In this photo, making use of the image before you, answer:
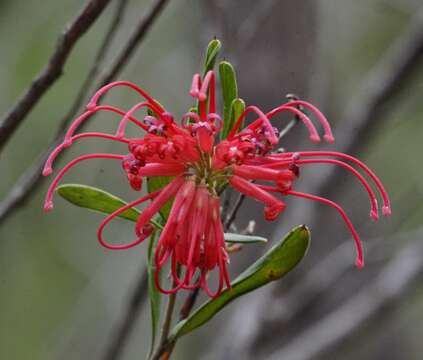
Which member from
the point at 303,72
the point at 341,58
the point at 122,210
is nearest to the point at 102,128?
the point at 341,58

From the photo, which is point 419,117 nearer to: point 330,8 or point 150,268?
point 330,8

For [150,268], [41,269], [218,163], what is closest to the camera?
[218,163]

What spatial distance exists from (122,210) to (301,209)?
6.43 ft

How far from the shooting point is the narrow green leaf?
121 centimetres

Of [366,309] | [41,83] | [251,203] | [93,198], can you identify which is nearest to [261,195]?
[93,198]

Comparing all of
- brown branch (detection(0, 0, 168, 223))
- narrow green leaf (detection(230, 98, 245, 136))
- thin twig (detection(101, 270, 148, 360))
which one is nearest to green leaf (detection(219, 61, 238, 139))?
narrow green leaf (detection(230, 98, 245, 136))

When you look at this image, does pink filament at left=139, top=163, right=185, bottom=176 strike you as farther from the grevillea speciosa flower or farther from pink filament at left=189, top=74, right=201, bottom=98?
pink filament at left=189, top=74, right=201, bottom=98

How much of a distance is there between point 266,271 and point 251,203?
2.43 meters

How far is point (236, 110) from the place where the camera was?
122 cm

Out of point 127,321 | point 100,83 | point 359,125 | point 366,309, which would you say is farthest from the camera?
point 359,125

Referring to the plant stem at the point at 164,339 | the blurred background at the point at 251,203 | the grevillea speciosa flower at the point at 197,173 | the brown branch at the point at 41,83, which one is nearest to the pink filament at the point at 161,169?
the grevillea speciosa flower at the point at 197,173

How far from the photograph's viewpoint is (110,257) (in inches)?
190

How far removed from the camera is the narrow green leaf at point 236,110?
3.97 feet

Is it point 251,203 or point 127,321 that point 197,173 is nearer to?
point 127,321
